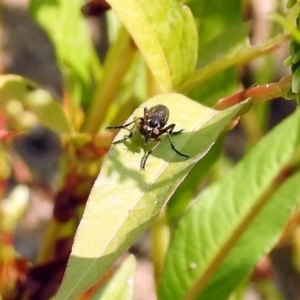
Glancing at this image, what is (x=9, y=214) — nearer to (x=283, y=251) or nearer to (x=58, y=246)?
(x=58, y=246)

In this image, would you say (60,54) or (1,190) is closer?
(1,190)

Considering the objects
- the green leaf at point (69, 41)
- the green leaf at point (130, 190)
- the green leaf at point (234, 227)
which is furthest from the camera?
the green leaf at point (69, 41)

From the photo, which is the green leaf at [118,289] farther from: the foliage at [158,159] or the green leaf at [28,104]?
the green leaf at [28,104]

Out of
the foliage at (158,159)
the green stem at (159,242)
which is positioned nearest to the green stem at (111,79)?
the foliage at (158,159)

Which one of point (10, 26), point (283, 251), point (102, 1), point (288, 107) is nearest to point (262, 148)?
point (102, 1)

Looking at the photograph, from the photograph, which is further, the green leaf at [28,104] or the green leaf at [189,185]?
the green leaf at [189,185]

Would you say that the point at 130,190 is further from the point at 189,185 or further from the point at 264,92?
the point at 189,185

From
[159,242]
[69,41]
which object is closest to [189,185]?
[159,242]
